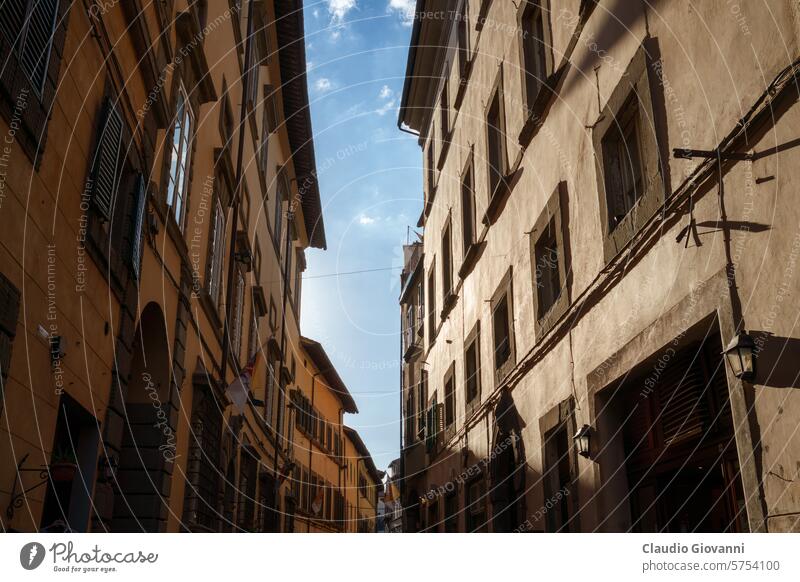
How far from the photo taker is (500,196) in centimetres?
1315

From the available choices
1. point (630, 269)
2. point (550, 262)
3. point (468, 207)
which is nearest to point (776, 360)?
point (630, 269)

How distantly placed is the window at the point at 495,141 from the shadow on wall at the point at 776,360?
27.2ft

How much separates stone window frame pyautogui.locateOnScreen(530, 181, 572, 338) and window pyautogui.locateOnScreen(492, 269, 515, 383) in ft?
4.46

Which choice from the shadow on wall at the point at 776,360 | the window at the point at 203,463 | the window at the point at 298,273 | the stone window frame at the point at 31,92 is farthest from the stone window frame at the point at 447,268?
the window at the point at 298,273

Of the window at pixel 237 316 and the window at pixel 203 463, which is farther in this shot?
the window at pixel 237 316

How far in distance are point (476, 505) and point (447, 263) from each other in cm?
699

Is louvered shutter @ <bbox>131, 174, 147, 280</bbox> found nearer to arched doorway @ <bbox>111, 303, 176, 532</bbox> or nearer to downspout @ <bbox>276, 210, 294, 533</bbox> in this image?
arched doorway @ <bbox>111, 303, 176, 532</bbox>

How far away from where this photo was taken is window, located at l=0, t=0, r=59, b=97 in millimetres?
5305

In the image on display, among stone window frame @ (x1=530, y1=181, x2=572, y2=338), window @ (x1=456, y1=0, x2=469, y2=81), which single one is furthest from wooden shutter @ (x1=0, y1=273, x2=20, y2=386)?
window @ (x1=456, y1=0, x2=469, y2=81)

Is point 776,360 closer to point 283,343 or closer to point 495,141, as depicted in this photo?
point 495,141

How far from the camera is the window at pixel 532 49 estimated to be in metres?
11.5

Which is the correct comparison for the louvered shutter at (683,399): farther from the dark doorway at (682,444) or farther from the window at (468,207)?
the window at (468,207)
